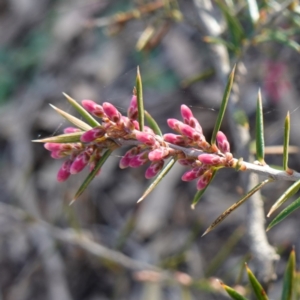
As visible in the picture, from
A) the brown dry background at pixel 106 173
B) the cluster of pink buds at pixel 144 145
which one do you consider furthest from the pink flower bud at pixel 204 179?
the brown dry background at pixel 106 173

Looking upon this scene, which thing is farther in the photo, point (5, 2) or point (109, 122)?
point (5, 2)

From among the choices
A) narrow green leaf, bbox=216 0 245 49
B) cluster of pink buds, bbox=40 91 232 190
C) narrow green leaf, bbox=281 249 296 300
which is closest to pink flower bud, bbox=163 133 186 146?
cluster of pink buds, bbox=40 91 232 190

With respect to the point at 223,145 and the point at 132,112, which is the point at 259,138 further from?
the point at 132,112

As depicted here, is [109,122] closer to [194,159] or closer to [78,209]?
[194,159]

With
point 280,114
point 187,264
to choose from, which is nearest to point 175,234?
point 187,264

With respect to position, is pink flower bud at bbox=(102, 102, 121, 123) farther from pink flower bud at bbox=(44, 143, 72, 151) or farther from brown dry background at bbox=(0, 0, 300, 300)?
brown dry background at bbox=(0, 0, 300, 300)

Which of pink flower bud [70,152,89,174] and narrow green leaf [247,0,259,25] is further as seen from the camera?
narrow green leaf [247,0,259,25]

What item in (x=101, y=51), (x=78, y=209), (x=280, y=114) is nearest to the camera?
(x=280, y=114)

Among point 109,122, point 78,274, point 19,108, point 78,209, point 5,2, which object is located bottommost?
point 78,274
